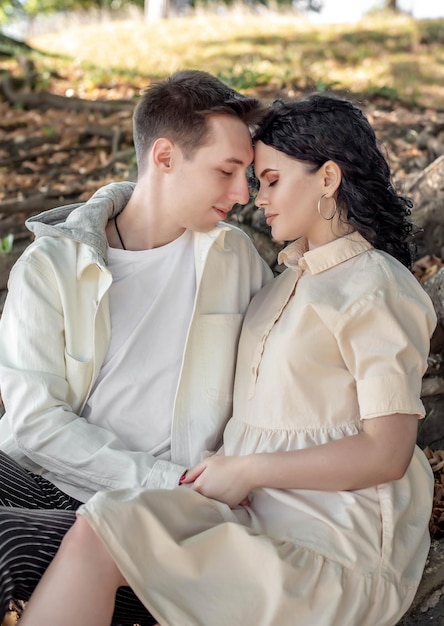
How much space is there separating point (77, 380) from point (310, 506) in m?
0.93

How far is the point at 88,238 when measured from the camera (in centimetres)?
288

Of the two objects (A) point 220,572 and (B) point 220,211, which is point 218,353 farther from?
(A) point 220,572

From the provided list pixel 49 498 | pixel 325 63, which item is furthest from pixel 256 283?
pixel 325 63

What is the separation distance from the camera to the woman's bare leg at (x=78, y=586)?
82.7 inches

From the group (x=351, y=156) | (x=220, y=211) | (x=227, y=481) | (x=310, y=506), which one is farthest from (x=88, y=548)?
(x=351, y=156)

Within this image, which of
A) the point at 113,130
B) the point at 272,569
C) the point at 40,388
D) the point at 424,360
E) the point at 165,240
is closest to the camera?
Answer: the point at 272,569

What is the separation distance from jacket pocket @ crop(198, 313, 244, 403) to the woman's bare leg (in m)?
0.83

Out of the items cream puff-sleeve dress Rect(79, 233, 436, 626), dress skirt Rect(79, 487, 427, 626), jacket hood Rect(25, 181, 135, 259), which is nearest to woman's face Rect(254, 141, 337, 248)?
cream puff-sleeve dress Rect(79, 233, 436, 626)

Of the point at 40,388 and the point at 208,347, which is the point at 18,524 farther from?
the point at 208,347

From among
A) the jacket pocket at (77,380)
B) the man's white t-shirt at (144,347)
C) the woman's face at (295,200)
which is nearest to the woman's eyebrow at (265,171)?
the woman's face at (295,200)

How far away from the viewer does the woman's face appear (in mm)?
2711

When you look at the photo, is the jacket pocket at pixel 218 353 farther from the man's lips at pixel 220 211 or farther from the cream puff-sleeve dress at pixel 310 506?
the man's lips at pixel 220 211

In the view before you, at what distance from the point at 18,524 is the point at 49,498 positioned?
19.2 inches

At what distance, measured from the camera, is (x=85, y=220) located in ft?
9.65
